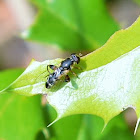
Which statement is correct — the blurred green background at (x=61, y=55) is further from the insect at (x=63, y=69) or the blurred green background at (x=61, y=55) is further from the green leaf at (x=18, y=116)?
the insect at (x=63, y=69)

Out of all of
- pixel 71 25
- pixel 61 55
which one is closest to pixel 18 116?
pixel 71 25

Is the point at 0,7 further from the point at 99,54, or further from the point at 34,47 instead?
the point at 99,54

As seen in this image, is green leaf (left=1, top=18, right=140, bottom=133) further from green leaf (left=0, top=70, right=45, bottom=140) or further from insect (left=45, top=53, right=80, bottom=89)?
green leaf (left=0, top=70, right=45, bottom=140)

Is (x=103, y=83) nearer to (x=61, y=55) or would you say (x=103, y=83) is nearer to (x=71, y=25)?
(x=71, y=25)

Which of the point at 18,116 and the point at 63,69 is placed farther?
the point at 18,116

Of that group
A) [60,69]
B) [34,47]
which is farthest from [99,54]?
[34,47]

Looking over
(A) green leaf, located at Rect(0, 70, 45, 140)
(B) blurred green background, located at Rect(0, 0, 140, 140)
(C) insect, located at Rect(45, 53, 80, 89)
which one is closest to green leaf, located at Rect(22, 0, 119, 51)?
(B) blurred green background, located at Rect(0, 0, 140, 140)

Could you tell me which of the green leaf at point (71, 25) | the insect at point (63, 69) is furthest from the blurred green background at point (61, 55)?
the insect at point (63, 69)
